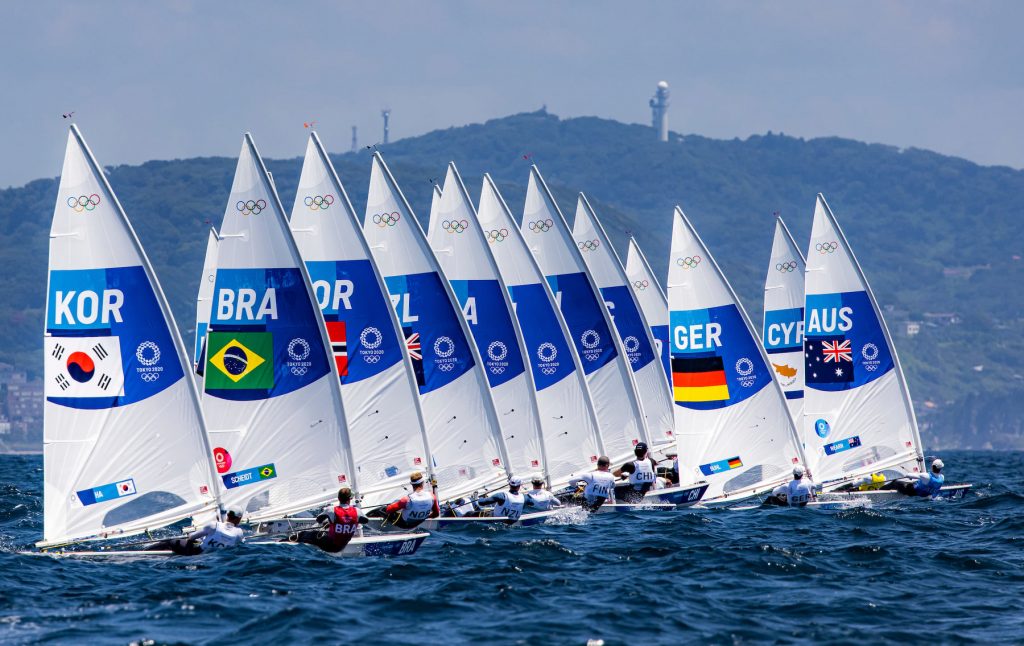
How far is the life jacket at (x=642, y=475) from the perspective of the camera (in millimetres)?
38250

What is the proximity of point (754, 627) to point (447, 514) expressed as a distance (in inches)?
498

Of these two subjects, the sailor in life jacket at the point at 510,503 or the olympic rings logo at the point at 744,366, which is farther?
the olympic rings logo at the point at 744,366

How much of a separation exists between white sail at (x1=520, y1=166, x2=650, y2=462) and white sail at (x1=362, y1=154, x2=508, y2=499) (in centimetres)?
767

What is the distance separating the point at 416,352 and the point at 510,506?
4.71m

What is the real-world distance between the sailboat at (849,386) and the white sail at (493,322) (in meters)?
8.30

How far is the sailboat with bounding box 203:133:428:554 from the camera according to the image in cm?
2900

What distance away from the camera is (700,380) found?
3862cm

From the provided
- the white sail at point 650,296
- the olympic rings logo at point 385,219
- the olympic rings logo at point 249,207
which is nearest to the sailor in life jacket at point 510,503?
the olympic rings logo at point 385,219

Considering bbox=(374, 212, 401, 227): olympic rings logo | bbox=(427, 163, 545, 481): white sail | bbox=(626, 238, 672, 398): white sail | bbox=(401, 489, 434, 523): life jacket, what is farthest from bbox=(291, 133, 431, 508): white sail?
bbox=(626, 238, 672, 398): white sail

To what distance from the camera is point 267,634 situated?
69.1 ft

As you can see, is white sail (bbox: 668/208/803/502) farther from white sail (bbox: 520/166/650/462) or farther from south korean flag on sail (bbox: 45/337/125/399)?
south korean flag on sail (bbox: 45/337/125/399)

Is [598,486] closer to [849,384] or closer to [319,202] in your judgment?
[849,384]

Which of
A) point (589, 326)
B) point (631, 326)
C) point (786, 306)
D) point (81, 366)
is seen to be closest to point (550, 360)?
point (589, 326)

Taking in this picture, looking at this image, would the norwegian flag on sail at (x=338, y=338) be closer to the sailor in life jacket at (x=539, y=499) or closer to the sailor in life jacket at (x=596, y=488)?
the sailor in life jacket at (x=539, y=499)
